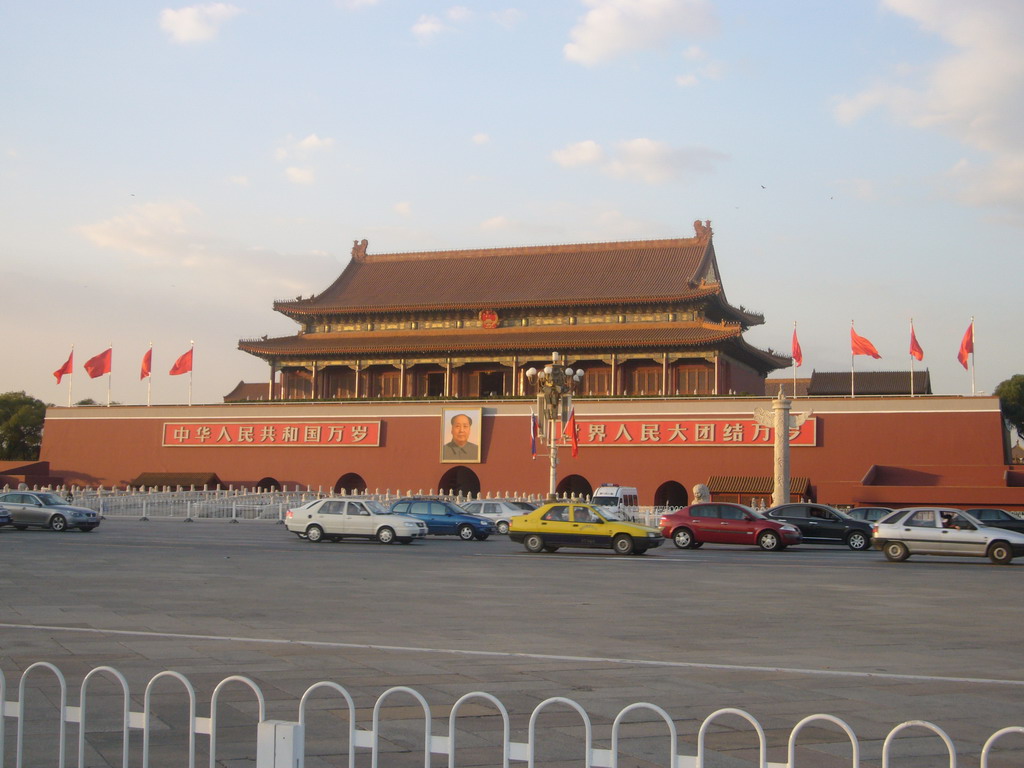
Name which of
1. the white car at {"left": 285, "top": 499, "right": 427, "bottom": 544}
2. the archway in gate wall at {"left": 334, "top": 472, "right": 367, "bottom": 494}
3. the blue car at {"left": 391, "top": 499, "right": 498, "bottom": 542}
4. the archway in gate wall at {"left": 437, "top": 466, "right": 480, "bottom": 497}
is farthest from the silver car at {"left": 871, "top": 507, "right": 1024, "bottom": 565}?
the archway in gate wall at {"left": 334, "top": 472, "right": 367, "bottom": 494}

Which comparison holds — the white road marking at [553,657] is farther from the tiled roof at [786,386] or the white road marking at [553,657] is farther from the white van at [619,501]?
the tiled roof at [786,386]

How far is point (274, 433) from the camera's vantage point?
50844 millimetres

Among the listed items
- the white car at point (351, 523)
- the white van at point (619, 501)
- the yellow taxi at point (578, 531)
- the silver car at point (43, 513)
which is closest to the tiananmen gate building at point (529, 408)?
the white van at point (619, 501)

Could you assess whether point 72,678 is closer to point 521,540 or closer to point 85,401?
point 521,540

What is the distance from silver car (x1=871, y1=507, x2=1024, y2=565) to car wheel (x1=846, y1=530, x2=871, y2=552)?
532cm

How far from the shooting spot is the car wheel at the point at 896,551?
73.8 ft

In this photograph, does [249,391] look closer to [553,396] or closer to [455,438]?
[455,438]

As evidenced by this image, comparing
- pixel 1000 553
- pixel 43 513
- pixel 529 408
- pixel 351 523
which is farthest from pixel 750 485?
pixel 43 513

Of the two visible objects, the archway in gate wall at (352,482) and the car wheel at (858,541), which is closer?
the car wheel at (858,541)

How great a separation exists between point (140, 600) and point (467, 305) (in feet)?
128

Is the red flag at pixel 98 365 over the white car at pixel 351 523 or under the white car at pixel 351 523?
over

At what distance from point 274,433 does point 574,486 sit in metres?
13.9

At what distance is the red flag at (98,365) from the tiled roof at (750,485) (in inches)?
1051

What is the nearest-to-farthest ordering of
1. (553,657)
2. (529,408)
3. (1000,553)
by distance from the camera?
(553,657) < (1000,553) < (529,408)
